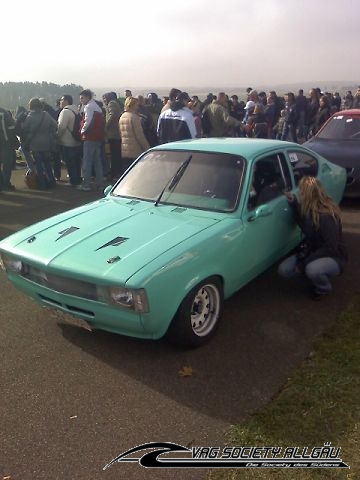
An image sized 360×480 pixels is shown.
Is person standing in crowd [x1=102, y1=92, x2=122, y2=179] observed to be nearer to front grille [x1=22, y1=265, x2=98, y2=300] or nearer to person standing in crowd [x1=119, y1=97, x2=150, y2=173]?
person standing in crowd [x1=119, y1=97, x2=150, y2=173]

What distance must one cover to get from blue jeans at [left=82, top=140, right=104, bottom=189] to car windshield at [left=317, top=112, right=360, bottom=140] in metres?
4.48

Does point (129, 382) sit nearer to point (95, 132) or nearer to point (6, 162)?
point (95, 132)

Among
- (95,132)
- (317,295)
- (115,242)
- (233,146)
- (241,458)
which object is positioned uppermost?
(95,132)

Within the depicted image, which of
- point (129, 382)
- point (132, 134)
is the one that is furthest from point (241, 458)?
point (132, 134)

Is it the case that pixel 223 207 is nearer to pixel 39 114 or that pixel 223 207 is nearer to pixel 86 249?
pixel 86 249

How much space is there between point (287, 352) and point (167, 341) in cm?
97

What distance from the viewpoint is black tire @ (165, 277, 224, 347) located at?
11.2 feet

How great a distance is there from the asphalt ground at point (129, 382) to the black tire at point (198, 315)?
132 millimetres

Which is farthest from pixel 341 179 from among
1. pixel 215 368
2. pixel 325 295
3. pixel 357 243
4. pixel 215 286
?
pixel 215 368

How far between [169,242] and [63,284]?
0.86 meters

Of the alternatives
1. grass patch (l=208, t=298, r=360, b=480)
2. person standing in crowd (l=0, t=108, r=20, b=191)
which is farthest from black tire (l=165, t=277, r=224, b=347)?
person standing in crowd (l=0, t=108, r=20, b=191)

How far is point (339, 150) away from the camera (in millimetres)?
7957

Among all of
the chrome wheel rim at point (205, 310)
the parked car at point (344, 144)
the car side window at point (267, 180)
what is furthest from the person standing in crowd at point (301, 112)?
the chrome wheel rim at point (205, 310)

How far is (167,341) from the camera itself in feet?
11.8
